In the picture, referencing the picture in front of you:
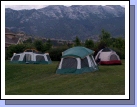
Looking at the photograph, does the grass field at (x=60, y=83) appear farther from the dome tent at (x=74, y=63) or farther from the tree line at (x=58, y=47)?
the tree line at (x=58, y=47)

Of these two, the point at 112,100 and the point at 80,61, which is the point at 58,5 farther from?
the point at 80,61

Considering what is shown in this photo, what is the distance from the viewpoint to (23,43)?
1980cm

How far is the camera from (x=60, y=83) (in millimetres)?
10531

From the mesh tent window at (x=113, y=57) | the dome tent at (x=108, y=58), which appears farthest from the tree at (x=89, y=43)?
the mesh tent window at (x=113, y=57)

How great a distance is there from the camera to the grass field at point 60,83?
9312 mm

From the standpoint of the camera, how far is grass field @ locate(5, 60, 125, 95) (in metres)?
9.31

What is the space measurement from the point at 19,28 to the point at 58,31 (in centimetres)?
165

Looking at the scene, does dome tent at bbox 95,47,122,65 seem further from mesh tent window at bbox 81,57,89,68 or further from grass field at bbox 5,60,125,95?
mesh tent window at bbox 81,57,89,68

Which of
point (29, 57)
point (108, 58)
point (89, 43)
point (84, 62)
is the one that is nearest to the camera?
point (84, 62)

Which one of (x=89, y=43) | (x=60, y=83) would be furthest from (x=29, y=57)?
(x=60, y=83)

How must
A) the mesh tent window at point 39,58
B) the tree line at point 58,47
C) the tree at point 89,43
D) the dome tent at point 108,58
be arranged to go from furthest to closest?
1. the tree line at point 58,47
2. the mesh tent window at point 39,58
3. the tree at point 89,43
4. the dome tent at point 108,58

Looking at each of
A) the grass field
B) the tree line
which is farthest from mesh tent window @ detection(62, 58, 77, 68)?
the tree line

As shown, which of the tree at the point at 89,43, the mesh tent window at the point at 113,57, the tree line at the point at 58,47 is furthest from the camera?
the tree line at the point at 58,47

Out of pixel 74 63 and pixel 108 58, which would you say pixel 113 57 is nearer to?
pixel 108 58
